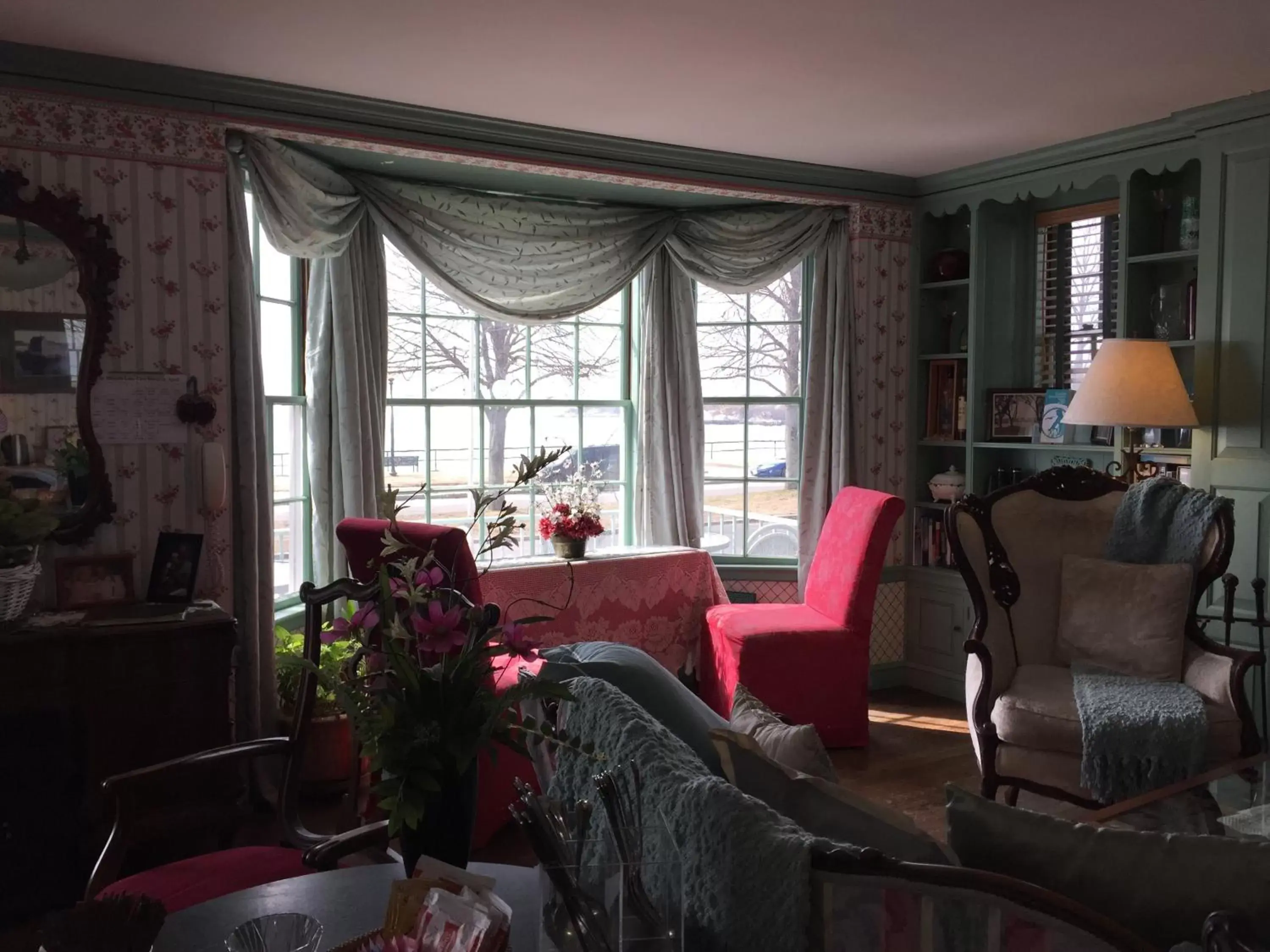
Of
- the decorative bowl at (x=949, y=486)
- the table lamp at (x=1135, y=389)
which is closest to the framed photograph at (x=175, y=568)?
the table lamp at (x=1135, y=389)

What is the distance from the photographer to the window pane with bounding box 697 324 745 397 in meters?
5.52

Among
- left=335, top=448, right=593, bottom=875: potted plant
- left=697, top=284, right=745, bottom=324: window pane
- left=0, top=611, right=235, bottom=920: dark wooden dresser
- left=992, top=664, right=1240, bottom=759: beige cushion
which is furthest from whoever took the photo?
left=697, top=284, right=745, bottom=324: window pane

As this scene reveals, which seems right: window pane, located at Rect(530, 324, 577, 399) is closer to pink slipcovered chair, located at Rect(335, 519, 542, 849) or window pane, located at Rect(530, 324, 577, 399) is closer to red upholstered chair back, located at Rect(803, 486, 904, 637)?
red upholstered chair back, located at Rect(803, 486, 904, 637)

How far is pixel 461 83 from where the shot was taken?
375 centimetres

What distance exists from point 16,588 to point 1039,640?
347cm

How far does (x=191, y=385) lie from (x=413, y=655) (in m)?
2.52

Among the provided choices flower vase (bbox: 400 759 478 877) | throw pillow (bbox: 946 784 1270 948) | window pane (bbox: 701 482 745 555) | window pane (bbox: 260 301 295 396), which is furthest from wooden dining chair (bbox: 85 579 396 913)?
window pane (bbox: 701 482 745 555)

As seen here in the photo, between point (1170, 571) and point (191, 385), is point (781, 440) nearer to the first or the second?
point (1170, 571)

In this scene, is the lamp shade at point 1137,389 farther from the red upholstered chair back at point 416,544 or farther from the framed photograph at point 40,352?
the framed photograph at point 40,352

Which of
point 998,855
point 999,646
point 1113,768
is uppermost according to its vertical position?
point 998,855

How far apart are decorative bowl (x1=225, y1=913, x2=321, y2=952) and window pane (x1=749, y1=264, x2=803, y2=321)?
15.0ft

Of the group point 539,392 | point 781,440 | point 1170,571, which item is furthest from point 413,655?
point 781,440

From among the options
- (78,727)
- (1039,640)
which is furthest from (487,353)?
(1039,640)

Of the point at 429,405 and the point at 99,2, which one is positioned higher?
the point at 99,2
